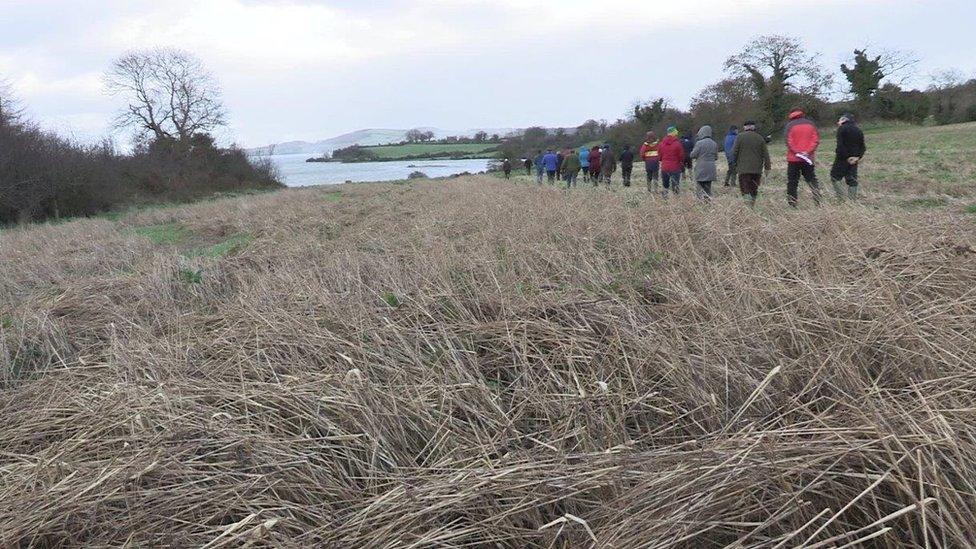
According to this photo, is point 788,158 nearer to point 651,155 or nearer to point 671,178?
point 671,178

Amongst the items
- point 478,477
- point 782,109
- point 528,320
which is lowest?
point 478,477

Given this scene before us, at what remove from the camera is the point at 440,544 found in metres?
1.91

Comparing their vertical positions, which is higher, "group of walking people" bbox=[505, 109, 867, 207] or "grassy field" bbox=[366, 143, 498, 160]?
"grassy field" bbox=[366, 143, 498, 160]

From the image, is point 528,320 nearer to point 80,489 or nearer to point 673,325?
point 673,325

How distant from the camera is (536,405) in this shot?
2641mm

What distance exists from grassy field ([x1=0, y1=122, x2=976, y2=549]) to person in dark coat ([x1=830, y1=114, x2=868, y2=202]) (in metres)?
3.96

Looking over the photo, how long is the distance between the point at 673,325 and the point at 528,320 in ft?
2.77

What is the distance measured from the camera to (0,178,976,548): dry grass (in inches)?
72.7

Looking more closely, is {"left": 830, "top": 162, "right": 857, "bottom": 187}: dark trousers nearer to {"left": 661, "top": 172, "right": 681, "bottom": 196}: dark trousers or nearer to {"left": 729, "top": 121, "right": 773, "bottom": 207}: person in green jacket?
{"left": 729, "top": 121, "right": 773, "bottom": 207}: person in green jacket

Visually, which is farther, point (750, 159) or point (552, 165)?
point (552, 165)

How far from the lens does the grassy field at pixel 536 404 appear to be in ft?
6.06

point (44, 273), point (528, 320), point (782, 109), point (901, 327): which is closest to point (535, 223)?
point (528, 320)

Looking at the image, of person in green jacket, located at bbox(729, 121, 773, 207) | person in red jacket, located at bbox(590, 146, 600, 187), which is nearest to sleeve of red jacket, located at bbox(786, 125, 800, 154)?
person in green jacket, located at bbox(729, 121, 773, 207)

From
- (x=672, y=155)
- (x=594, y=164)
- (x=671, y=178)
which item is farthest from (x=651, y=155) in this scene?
(x=594, y=164)
